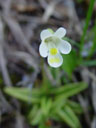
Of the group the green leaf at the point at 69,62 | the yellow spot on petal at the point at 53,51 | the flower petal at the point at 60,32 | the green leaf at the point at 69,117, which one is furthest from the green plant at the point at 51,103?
the flower petal at the point at 60,32

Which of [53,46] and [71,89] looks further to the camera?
[71,89]

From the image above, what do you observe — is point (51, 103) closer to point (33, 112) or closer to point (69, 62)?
point (33, 112)

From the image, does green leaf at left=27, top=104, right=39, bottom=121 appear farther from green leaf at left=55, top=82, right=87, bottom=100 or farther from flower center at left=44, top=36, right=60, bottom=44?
flower center at left=44, top=36, right=60, bottom=44

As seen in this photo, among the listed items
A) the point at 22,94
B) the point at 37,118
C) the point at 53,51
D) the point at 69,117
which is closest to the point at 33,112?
the point at 37,118

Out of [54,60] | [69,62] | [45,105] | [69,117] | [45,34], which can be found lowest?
[69,117]

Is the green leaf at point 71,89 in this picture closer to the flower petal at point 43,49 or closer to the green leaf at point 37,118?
the green leaf at point 37,118

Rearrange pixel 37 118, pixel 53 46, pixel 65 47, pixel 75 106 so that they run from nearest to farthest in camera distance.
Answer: pixel 65 47 → pixel 53 46 → pixel 37 118 → pixel 75 106

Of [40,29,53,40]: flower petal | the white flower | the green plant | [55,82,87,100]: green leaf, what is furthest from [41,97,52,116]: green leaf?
[40,29,53,40]: flower petal
